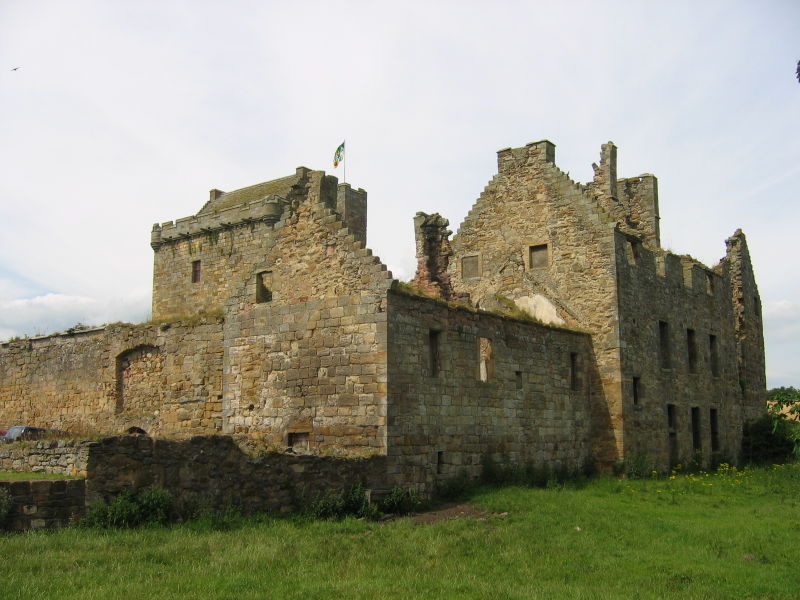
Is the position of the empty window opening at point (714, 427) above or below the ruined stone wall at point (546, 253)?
below

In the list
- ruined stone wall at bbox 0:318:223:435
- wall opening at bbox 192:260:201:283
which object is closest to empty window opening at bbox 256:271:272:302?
ruined stone wall at bbox 0:318:223:435

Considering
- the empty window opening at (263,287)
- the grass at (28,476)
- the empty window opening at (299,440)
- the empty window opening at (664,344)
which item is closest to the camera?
the grass at (28,476)

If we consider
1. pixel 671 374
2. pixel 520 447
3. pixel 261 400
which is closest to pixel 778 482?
pixel 671 374

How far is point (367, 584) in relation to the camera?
30.9 feet

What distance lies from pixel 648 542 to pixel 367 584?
5.68 meters

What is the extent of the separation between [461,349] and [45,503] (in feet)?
29.6

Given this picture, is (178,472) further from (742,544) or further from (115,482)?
(742,544)

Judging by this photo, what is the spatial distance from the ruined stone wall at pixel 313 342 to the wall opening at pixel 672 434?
12.3 m

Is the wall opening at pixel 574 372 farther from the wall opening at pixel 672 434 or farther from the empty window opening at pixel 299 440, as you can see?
the empty window opening at pixel 299 440

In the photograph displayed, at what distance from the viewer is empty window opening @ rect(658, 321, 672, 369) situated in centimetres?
2459

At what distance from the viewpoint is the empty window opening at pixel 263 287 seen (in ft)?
59.8

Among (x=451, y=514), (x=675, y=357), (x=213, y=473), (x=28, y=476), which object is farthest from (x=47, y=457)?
(x=675, y=357)

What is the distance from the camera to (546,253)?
23.8 metres

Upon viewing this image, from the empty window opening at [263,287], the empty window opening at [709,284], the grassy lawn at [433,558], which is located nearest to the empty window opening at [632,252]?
the empty window opening at [709,284]
